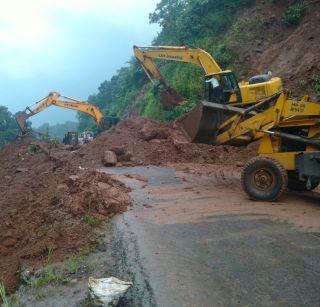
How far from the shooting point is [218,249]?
6.50 m

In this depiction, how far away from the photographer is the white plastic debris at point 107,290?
4949mm

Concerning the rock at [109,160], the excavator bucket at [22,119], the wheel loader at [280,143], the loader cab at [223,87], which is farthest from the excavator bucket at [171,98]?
the wheel loader at [280,143]

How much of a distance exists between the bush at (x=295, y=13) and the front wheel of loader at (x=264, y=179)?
1492 centimetres

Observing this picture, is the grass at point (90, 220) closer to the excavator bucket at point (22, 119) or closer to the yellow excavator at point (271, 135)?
the yellow excavator at point (271, 135)

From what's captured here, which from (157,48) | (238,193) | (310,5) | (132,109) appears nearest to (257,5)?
(310,5)

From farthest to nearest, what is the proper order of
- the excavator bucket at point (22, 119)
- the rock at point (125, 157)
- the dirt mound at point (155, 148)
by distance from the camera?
the excavator bucket at point (22, 119) < the rock at point (125, 157) < the dirt mound at point (155, 148)

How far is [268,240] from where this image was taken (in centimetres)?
680

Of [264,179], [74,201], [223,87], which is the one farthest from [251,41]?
[74,201]

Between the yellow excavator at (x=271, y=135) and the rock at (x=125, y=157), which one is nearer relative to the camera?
the yellow excavator at (x=271, y=135)

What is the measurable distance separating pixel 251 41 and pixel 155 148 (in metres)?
10.1

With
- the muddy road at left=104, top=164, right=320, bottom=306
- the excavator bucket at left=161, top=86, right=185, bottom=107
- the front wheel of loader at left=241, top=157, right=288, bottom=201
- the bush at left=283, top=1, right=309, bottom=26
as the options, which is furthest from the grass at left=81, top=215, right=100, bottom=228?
the bush at left=283, top=1, right=309, bottom=26

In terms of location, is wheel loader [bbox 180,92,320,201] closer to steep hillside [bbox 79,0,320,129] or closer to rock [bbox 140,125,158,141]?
steep hillside [bbox 79,0,320,129]

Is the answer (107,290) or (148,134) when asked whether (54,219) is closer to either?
(107,290)

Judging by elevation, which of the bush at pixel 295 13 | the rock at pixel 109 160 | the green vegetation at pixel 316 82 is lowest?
the rock at pixel 109 160
